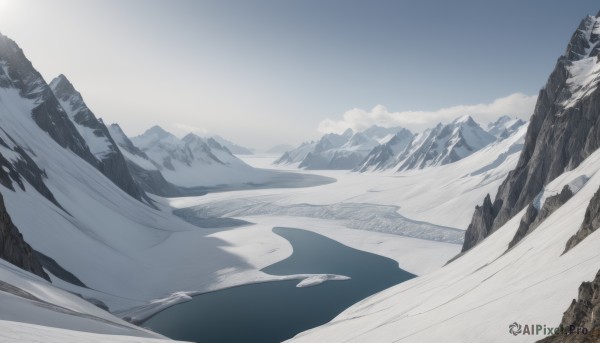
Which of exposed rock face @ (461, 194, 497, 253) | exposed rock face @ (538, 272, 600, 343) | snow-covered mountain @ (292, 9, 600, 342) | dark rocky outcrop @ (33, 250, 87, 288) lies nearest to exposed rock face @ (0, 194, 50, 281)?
dark rocky outcrop @ (33, 250, 87, 288)

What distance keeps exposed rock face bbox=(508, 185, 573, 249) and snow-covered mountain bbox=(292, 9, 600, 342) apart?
0.12m

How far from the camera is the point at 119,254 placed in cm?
8412

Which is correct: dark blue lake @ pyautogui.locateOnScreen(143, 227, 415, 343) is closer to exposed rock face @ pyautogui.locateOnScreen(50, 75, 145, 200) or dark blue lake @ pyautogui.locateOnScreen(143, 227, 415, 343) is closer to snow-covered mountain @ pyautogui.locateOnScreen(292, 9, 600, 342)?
snow-covered mountain @ pyautogui.locateOnScreen(292, 9, 600, 342)

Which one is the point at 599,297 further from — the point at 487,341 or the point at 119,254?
the point at 119,254

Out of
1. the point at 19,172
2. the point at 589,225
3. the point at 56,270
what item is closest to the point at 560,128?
the point at 589,225

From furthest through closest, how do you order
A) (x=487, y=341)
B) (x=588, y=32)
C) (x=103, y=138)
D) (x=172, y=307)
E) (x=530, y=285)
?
(x=103, y=138) < (x=588, y=32) < (x=172, y=307) < (x=530, y=285) < (x=487, y=341)

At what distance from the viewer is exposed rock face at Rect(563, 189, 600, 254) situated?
2761 cm

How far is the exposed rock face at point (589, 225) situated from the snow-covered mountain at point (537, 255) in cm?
10

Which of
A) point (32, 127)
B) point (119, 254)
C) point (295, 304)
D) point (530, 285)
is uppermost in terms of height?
point (32, 127)

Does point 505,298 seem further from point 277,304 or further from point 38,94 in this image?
point 38,94

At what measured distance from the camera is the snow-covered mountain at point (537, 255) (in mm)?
19281

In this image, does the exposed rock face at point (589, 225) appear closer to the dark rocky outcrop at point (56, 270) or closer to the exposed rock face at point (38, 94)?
the dark rocky outcrop at point (56, 270)

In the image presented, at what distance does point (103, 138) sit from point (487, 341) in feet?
668

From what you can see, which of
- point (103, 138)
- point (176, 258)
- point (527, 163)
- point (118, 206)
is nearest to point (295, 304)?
point (176, 258)
